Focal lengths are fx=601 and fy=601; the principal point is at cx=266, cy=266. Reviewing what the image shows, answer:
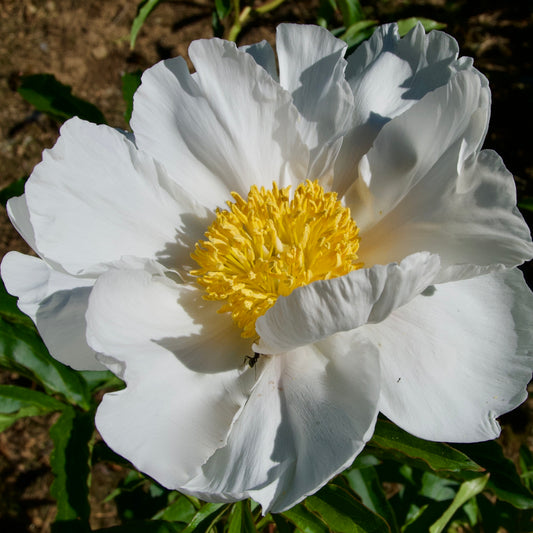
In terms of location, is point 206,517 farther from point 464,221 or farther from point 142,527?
point 464,221

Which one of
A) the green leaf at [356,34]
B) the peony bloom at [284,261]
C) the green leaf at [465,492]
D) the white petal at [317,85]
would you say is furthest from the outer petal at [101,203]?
the green leaf at [465,492]

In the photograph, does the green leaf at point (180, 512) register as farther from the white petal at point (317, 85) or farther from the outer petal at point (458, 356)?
the white petal at point (317, 85)

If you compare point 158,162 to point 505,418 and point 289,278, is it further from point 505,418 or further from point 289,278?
point 505,418

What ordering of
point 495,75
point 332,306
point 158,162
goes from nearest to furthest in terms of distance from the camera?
point 332,306, point 158,162, point 495,75

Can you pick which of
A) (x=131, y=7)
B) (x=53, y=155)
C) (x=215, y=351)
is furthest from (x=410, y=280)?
(x=131, y=7)

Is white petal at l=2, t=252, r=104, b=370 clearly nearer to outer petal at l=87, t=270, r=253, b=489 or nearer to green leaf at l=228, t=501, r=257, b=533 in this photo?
outer petal at l=87, t=270, r=253, b=489

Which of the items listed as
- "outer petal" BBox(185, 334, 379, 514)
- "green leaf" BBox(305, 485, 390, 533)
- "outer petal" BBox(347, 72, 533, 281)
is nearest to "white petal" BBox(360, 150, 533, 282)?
"outer petal" BBox(347, 72, 533, 281)
